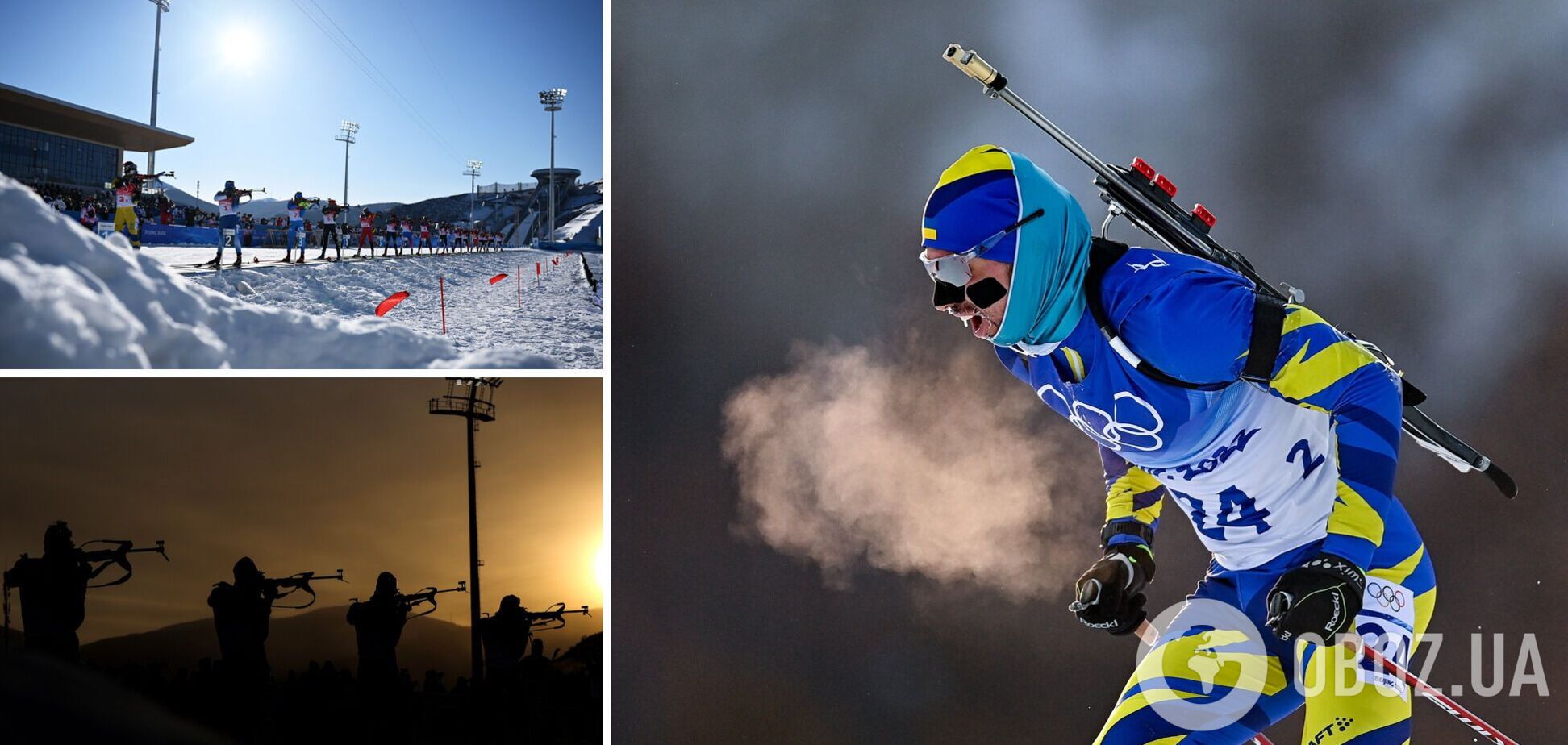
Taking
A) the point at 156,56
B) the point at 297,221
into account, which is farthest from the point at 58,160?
the point at 297,221

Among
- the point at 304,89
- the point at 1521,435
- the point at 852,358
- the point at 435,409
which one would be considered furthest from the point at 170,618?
the point at 1521,435

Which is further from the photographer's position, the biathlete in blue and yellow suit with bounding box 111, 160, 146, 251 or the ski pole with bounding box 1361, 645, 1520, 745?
the biathlete in blue and yellow suit with bounding box 111, 160, 146, 251

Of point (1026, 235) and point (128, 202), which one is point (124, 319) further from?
point (1026, 235)

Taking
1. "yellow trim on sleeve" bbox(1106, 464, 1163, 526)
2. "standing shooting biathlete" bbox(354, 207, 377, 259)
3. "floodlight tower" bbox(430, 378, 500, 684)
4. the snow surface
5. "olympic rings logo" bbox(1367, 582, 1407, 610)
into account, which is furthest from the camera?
"floodlight tower" bbox(430, 378, 500, 684)

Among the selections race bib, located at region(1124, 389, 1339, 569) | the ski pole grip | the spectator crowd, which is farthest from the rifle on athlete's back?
the spectator crowd

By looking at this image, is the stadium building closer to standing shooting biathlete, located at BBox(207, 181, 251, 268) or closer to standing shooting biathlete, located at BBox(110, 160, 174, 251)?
standing shooting biathlete, located at BBox(110, 160, 174, 251)
